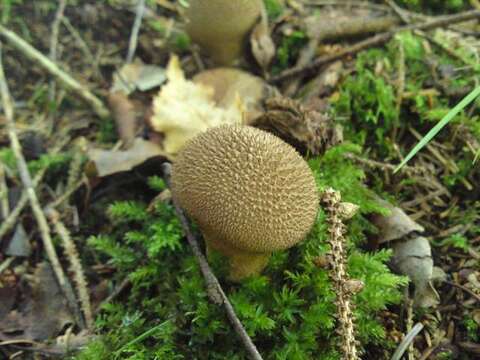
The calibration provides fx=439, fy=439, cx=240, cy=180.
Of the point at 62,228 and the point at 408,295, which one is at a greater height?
the point at 408,295

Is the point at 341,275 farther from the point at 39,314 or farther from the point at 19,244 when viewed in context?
the point at 19,244

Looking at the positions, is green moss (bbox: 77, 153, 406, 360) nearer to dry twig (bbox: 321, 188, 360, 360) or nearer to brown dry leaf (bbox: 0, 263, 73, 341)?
dry twig (bbox: 321, 188, 360, 360)

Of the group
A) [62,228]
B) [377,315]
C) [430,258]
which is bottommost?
[62,228]

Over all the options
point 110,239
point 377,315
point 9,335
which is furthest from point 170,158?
point 377,315

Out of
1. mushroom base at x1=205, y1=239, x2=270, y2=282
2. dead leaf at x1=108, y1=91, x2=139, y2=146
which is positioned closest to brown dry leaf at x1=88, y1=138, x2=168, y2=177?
dead leaf at x1=108, y1=91, x2=139, y2=146

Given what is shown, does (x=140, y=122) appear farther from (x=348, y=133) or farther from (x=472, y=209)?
(x=472, y=209)

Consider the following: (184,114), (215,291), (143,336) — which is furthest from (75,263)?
(184,114)

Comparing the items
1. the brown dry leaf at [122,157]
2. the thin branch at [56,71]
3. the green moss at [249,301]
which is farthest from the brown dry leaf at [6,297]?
the thin branch at [56,71]
